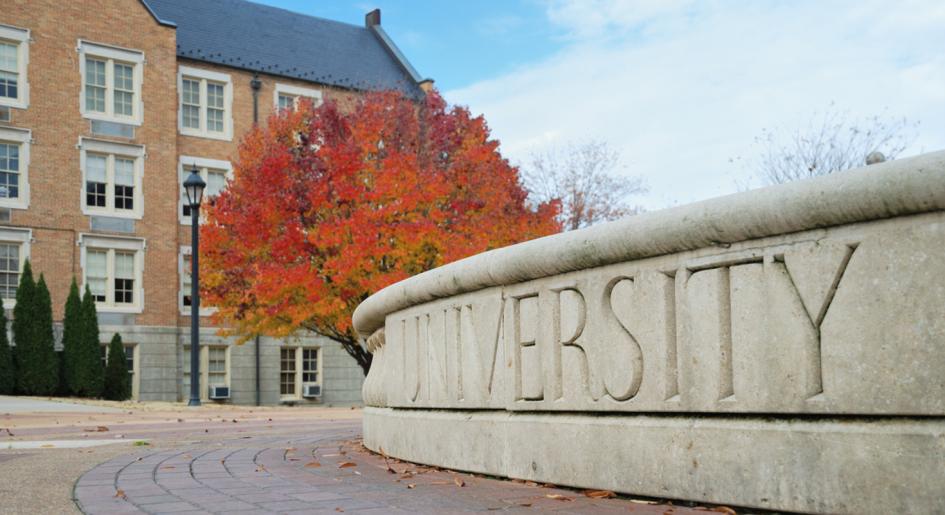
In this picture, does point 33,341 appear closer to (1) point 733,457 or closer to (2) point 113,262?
(2) point 113,262

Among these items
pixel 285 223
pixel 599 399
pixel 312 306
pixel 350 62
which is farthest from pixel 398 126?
pixel 599 399

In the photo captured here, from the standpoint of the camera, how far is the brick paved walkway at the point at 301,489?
4484 millimetres

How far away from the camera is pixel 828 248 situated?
12.3 feet

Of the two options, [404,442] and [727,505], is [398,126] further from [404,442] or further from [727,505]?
[727,505]

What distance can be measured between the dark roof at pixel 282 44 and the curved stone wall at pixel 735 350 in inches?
1076

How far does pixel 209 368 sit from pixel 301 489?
25998 mm

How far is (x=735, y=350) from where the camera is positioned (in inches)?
160

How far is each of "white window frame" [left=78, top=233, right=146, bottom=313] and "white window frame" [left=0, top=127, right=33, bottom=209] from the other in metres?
1.82

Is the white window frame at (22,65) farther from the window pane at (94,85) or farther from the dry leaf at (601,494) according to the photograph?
the dry leaf at (601,494)

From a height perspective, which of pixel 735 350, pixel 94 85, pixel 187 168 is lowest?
pixel 735 350

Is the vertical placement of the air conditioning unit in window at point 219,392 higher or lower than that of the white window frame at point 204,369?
lower

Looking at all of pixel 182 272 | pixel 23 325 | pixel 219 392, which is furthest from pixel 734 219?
pixel 182 272

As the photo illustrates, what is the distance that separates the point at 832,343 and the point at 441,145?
1941 centimetres

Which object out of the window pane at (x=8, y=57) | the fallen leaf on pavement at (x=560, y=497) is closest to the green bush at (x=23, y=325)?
the window pane at (x=8, y=57)
